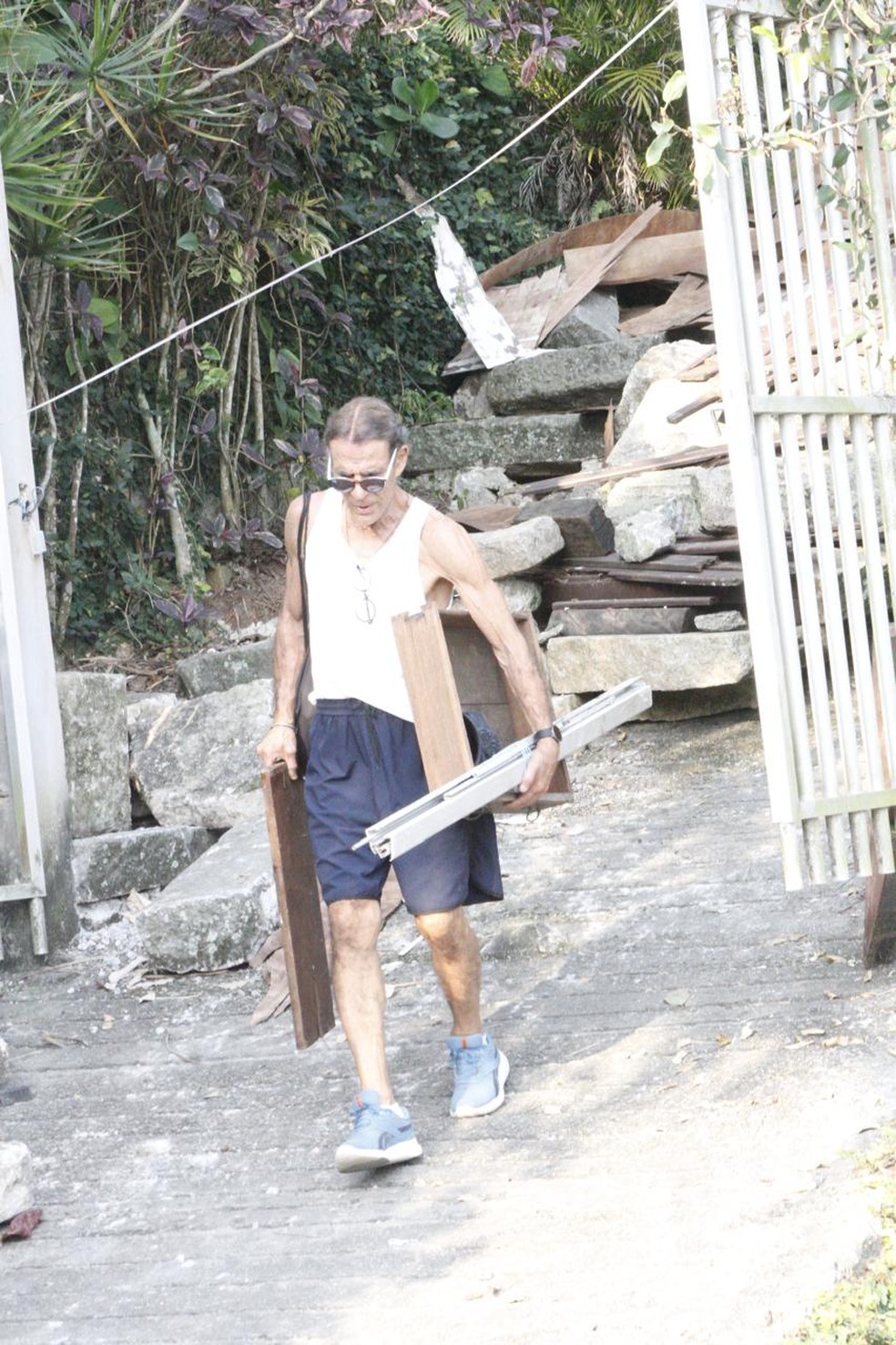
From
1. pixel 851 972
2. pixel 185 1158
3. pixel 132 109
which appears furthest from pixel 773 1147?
pixel 132 109

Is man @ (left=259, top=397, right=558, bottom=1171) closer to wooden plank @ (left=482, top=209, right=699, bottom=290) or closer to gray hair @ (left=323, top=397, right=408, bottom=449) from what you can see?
gray hair @ (left=323, top=397, right=408, bottom=449)

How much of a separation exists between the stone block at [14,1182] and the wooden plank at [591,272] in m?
8.97

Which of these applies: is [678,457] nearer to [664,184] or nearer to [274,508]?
[274,508]

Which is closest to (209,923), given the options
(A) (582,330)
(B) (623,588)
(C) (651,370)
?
(B) (623,588)

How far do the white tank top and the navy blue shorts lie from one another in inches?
2.2

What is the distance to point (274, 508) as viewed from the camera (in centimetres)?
1042

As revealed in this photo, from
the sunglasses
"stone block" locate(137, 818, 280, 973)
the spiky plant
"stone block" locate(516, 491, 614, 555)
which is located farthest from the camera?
the spiky plant

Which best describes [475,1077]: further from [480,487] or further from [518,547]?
[480,487]

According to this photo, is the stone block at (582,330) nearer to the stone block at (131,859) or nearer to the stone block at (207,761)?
the stone block at (207,761)

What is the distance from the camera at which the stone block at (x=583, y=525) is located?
27.7ft

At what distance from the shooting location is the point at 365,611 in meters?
4.17

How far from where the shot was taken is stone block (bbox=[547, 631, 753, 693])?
763cm

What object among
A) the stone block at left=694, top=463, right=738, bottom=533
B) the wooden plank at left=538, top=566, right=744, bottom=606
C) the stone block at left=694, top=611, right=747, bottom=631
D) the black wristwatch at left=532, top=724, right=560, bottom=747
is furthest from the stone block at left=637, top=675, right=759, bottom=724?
the black wristwatch at left=532, top=724, right=560, bottom=747

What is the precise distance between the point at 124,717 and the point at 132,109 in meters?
3.16
